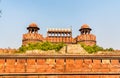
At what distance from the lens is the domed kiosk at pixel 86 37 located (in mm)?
45438

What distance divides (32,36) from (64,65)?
32695 mm

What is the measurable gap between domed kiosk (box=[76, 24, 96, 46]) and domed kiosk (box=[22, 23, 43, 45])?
21.0ft

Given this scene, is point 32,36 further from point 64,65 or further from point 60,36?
point 64,65

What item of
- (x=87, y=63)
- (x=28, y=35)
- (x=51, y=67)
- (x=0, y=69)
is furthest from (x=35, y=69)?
(x=28, y=35)

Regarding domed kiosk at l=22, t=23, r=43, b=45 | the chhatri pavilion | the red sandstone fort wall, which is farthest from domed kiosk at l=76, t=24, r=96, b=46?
the red sandstone fort wall

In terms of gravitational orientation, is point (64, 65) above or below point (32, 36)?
below

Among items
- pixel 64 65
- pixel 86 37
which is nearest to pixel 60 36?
pixel 86 37

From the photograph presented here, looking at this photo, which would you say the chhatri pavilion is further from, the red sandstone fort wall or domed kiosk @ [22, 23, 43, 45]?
the red sandstone fort wall

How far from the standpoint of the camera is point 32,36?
1783 inches

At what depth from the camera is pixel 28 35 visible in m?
45.5

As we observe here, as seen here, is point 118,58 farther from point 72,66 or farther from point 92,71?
point 72,66

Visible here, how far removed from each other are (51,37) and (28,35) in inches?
150

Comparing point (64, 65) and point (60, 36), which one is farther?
point (60, 36)

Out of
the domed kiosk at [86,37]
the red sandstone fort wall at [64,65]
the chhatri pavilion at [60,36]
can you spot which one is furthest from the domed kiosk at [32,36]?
the red sandstone fort wall at [64,65]
